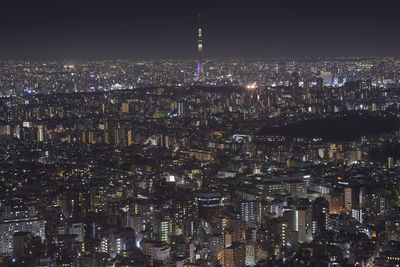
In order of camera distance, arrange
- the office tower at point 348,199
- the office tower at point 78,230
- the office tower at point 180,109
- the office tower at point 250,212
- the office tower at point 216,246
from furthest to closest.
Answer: the office tower at point 180,109, the office tower at point 348,199, the office tower at point 250,212, the office tower at point 78,230, the office tower at point 216,246

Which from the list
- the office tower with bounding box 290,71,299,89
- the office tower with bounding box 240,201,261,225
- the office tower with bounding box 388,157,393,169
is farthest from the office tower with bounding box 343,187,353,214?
the office tower with bounding box 290,71,299,89

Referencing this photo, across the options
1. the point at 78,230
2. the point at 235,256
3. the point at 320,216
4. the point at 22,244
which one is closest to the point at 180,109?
the point at 320,216

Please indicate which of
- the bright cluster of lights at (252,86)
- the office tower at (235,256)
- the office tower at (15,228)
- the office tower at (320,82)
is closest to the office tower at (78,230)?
the office tower at (15,228)

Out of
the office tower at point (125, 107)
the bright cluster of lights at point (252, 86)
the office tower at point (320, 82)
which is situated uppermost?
the office tower at point (320, 82)

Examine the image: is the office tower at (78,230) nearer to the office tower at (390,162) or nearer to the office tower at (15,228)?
the office tower at (15,228)

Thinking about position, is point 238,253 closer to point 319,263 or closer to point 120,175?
point 319,263

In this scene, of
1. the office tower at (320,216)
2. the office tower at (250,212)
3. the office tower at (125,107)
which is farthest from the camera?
the office tower at (125,107)

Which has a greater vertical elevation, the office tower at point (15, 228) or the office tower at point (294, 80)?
the office tower at point (294, 80)

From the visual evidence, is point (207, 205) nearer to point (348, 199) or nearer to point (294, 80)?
point (348, 199)

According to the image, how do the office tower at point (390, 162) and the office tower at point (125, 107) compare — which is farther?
the office tower at point (125, 107)
